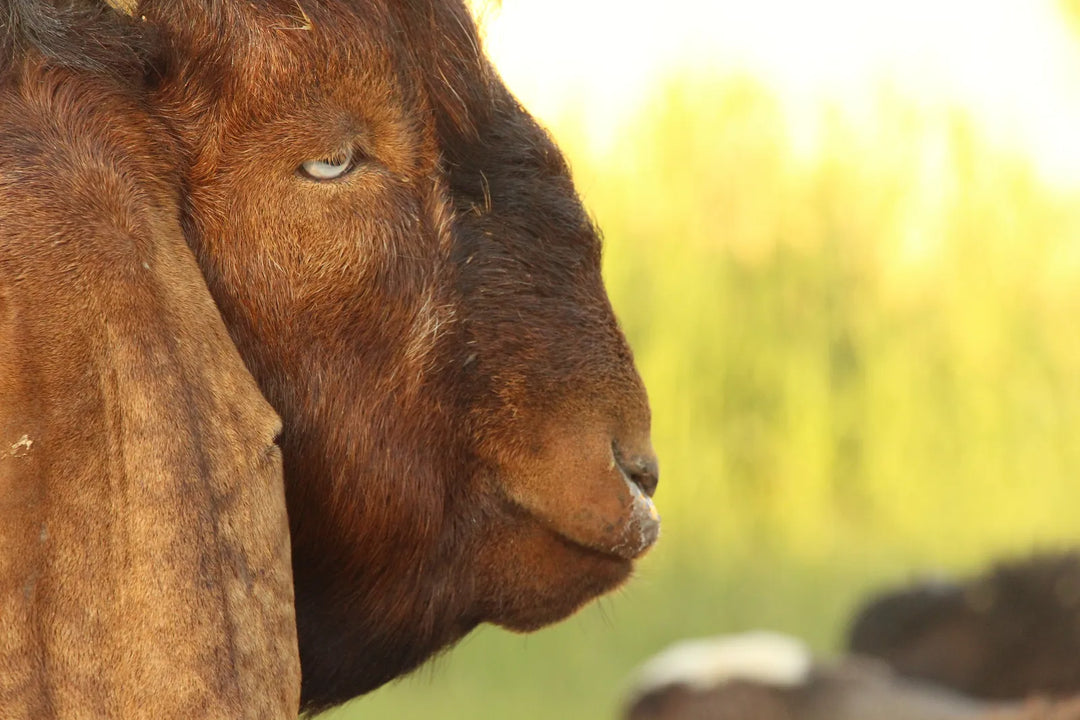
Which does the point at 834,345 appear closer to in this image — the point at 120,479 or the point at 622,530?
the point at 622,530

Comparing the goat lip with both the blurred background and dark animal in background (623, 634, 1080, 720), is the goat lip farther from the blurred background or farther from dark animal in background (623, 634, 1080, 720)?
the blurred background

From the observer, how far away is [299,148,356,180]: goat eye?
2.17m

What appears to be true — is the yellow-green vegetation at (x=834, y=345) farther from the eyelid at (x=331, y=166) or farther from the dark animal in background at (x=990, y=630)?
the eyelid at (x=331, y=166)

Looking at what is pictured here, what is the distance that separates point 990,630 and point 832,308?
204cm

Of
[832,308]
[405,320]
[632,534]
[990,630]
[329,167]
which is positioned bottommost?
[990,630]

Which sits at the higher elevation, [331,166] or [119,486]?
[331,166]

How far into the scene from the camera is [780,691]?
6426 millimetres

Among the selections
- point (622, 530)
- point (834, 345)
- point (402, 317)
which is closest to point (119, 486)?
point (402, 317)

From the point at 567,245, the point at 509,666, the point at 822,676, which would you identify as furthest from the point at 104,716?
the point at 509,666

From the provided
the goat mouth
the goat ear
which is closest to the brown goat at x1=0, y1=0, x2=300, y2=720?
the goat ear

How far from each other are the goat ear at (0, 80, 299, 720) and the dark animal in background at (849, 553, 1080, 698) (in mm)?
5372

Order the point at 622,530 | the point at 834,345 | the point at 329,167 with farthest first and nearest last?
the point at 834,345, the point at 622,530, the point at 329,167

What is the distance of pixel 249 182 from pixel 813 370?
6126 mm

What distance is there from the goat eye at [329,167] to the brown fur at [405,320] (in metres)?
0.01
